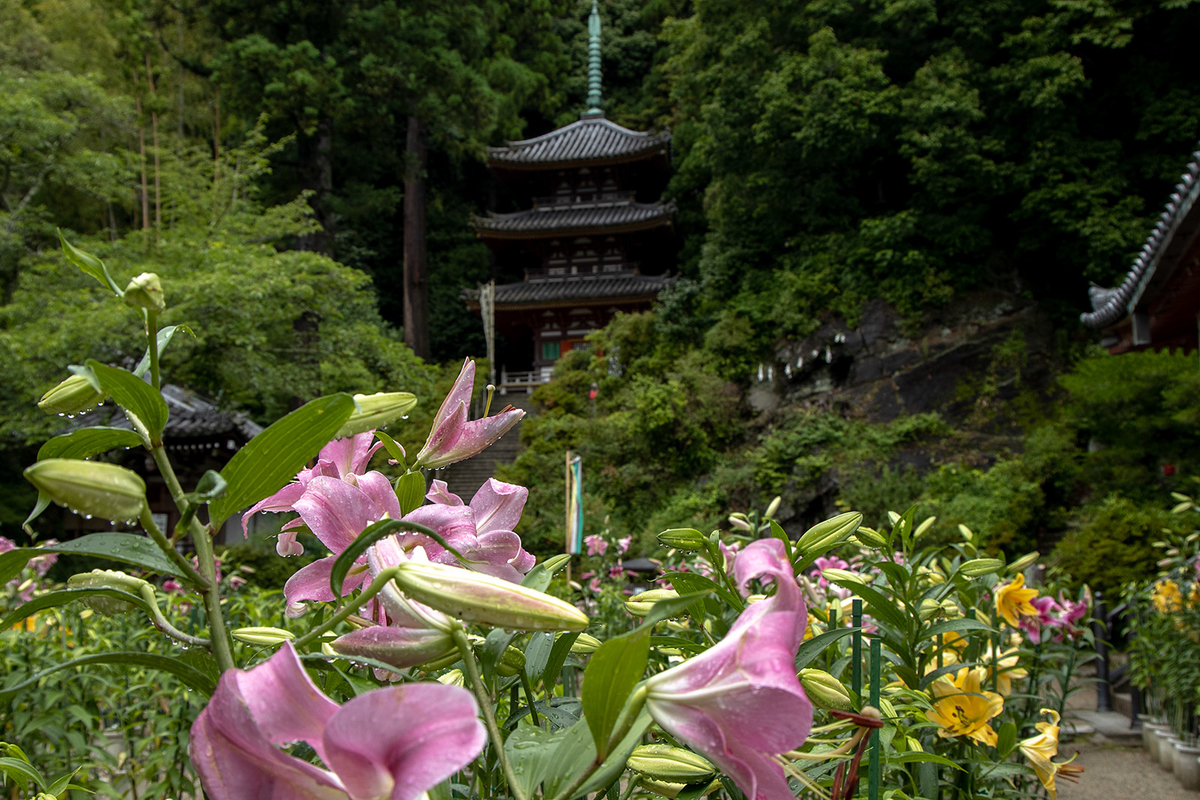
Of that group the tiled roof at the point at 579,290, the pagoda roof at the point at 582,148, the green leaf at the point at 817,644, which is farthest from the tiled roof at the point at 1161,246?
the pagoda roof at the point at 582,148

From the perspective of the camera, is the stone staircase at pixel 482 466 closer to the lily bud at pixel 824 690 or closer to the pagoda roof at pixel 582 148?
the pagoda roof at pixel 582 148

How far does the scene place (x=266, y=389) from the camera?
6.67m

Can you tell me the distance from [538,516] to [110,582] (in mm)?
8208

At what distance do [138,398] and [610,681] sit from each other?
20 cm

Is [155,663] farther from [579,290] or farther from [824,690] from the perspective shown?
[579,290]

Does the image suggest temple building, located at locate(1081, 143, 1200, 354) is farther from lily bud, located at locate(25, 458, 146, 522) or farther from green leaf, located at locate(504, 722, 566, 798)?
lily bud, located at locate(25, 458, 146, 522)

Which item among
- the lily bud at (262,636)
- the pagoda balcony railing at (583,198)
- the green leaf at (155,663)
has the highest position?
the pagoda balcony railing at (583,198)

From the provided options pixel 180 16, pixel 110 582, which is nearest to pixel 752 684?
pixel 110 582

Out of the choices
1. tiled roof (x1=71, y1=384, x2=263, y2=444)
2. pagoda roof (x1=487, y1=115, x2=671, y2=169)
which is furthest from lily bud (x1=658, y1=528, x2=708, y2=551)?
pagoda roof (x1=487, y1=115, x2=671, y2=169)

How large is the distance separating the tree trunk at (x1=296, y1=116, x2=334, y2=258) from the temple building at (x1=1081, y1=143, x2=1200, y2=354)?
9.31m

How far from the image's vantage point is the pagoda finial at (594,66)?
552 inches

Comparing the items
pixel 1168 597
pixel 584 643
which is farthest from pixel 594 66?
pixel 584 643

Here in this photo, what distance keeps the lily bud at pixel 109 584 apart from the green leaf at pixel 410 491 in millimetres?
118

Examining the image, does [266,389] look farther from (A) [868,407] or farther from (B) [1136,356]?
(B) [1136,356]
